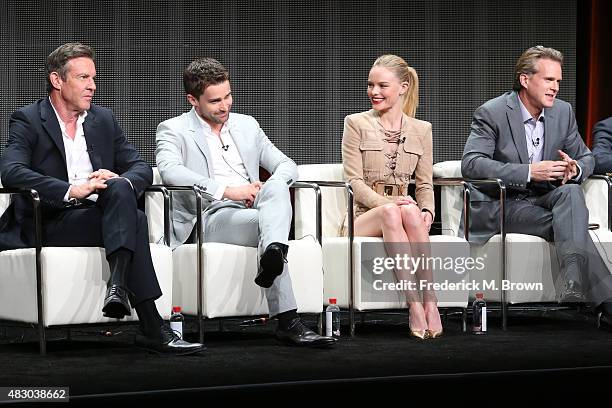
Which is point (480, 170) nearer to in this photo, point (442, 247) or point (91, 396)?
point (442, 247)

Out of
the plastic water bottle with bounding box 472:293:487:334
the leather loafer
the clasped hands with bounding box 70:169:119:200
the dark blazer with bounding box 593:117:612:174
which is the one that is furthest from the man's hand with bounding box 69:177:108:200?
the dark blazer with bounding box 593:117:612:174

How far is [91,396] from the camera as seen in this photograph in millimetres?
3273

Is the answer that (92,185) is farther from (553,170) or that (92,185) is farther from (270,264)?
(553,170)

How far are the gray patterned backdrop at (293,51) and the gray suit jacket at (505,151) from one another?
115 cm

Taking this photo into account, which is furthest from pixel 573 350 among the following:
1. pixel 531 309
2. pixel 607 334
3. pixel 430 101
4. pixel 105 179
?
pixel 430 101

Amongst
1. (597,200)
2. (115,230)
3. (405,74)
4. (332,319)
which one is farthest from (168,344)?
(597,200)

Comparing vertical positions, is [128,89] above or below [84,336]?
above

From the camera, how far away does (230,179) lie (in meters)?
4.84

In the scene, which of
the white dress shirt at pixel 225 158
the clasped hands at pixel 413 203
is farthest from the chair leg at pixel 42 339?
the clasped hands at pixel 413 203

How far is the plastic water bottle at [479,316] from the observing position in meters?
4.83

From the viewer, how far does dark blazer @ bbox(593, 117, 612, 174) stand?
5.57m

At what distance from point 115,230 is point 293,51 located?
2369 millimetres

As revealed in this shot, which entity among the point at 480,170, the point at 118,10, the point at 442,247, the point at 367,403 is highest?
the point at 118,10

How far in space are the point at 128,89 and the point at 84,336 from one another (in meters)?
1.60
